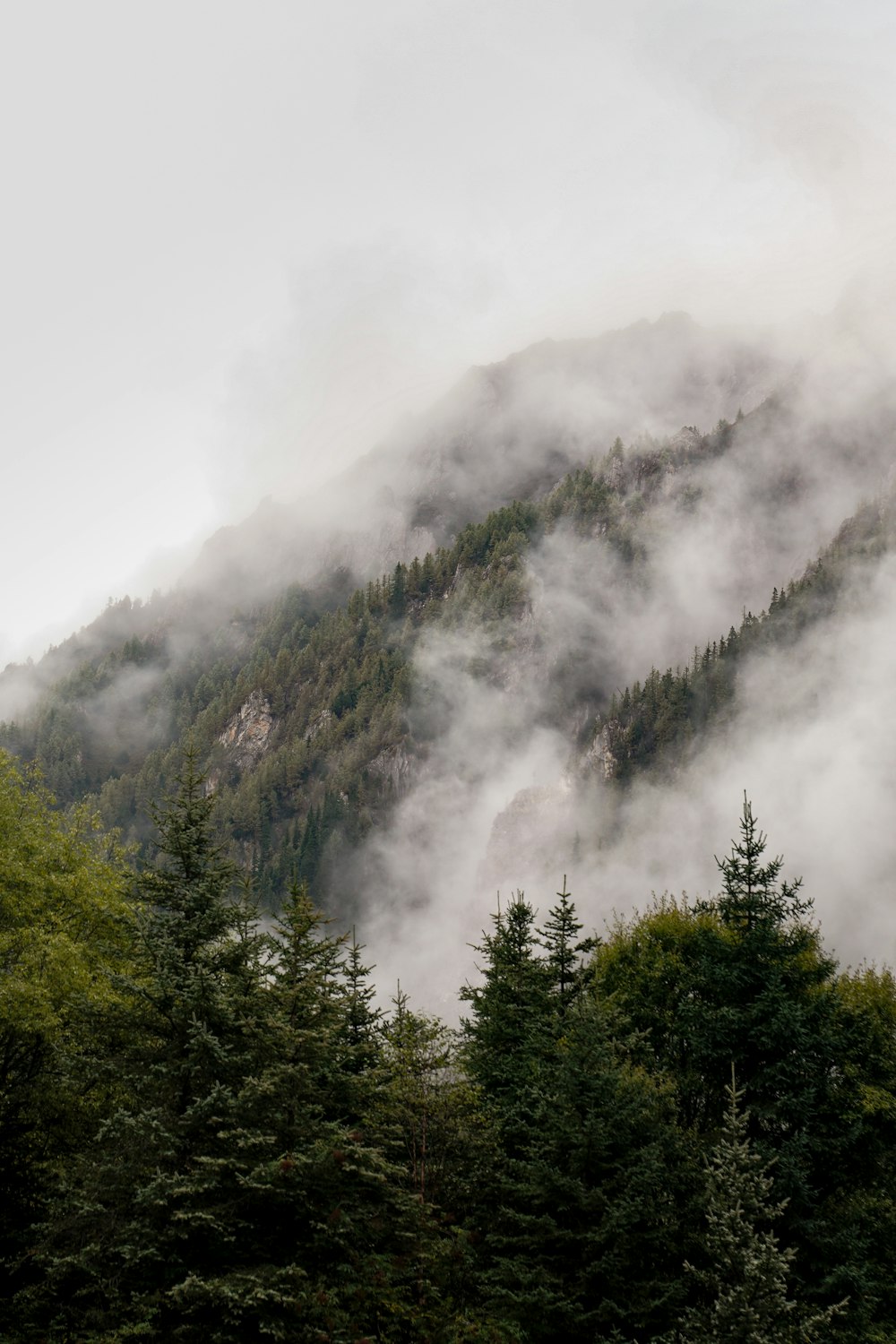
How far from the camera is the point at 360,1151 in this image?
70.7 ft

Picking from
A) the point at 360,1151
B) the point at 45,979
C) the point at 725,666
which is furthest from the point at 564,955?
the point at 725,666

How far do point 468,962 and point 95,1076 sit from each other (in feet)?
482

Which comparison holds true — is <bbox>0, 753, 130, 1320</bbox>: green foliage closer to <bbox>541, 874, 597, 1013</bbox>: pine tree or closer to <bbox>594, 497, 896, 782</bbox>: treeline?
<bbox>541, 874, 597, 1013</bbox>: pine tree

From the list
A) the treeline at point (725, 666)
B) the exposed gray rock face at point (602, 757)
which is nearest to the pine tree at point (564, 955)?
the treeline at point (725, 666)

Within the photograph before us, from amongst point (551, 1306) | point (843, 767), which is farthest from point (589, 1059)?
point (843, 767)

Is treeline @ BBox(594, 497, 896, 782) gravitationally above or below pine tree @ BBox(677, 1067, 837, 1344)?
above

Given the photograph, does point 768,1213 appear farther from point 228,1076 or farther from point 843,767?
point 843,767

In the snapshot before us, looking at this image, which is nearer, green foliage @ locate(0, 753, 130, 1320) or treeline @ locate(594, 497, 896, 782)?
green foliage @ locate(0, 753, 130, 1320)

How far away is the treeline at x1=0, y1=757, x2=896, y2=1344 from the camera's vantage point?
64.2 ft

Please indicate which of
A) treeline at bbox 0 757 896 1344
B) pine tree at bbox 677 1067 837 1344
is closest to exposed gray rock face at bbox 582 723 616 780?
treeline at bbox 0 757 896 1344

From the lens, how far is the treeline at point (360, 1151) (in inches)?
771

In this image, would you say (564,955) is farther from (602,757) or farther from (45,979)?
(602,757)

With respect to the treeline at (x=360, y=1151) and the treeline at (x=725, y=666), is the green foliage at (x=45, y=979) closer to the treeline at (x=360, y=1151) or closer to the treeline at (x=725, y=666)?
the treeline at (x=360, y=1151)

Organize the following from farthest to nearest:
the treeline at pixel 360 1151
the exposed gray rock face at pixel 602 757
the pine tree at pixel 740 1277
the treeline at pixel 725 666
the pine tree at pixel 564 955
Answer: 1. the exposed gray rock face at pixel 602 757
2. the treeline at pixel 725 666
3. the pine tree at pixel 564 955
4. the treeline at pixel 360 1151
5. the pine tree at pixel 740 1277
